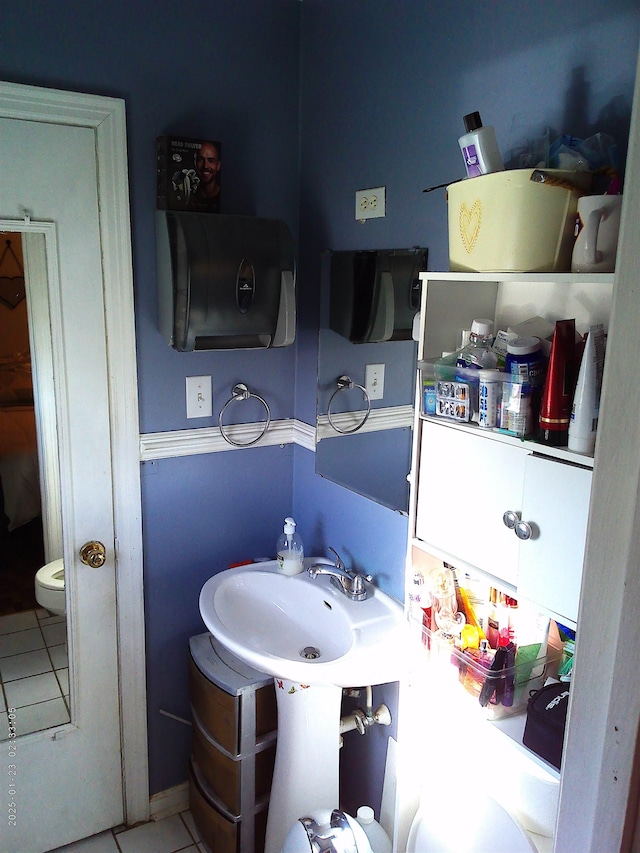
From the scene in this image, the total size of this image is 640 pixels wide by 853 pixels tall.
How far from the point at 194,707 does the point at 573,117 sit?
1.79m

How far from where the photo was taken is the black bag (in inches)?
42.8

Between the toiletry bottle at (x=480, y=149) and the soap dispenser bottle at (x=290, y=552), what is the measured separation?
1119mm

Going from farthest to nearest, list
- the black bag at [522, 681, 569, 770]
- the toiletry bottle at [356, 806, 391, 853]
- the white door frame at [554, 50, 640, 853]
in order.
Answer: the toiletry bottle at [356, 806, 391, 853] → the black bag at [522, 681, 569, 770] → the white door frame at [554, 50, 640, 853]

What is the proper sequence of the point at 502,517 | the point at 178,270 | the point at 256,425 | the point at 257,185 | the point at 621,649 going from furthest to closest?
the point at 256,425
the point at 257,185
the point at 178,270
the point at 502,517
the point at 621,649

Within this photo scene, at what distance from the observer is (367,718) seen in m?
1.79

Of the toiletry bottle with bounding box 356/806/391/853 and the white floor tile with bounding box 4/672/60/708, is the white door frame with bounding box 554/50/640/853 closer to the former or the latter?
the toiletry bottle with bounding box 356/806/391/853

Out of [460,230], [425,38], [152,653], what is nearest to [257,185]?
[425,38]

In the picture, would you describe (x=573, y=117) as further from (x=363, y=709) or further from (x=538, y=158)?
(x=363, y=709)

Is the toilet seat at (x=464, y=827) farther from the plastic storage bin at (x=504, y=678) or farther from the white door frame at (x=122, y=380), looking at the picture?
the white door frame at (x=122, y=380)

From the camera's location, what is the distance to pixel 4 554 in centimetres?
186

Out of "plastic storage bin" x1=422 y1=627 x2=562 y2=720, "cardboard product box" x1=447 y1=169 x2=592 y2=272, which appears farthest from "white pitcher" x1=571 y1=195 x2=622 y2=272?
"plastic storage bin" x1=422 y1=627 x2=562 y2=720

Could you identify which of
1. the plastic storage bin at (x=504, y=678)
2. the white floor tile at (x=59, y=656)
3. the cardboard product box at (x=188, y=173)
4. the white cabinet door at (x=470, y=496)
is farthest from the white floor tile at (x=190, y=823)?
the cardboard product box at (x=188, y=173)

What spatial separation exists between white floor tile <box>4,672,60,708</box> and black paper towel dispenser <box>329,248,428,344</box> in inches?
50.8

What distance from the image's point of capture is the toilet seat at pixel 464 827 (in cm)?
126
